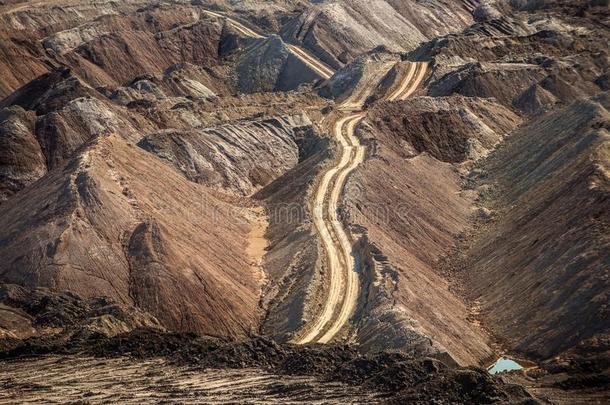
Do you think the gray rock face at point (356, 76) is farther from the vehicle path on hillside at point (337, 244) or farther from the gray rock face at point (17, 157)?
the gray rock face at point (17, 157)

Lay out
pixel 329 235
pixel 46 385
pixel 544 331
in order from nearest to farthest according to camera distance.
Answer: pixel 46 385
pixel 544 331
pixel 329 235

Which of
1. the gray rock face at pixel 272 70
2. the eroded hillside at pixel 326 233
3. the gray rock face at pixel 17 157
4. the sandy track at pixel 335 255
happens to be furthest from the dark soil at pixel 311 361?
the gray rock face at pixel 272 70

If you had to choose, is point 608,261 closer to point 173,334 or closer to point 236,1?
point 173,334

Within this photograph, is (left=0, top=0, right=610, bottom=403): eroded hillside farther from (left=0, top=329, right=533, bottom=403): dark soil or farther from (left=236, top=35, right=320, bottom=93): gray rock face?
(left=236, top=35, right=320, bottom=93): gray rock face

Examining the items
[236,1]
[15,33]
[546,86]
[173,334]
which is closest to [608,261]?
[173,334]

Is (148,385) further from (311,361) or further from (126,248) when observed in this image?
(126,248)

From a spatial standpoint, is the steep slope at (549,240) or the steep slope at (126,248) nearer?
the steep slope at (549,240)
